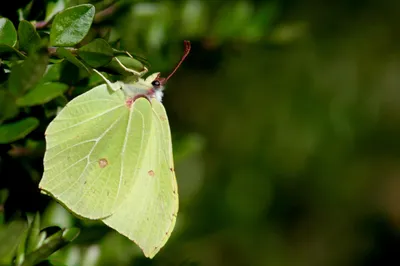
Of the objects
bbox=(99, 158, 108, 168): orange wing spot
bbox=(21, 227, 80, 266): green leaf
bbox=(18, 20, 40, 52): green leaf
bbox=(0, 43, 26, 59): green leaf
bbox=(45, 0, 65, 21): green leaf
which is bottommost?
bbox=(99, 158, 108, 168): orange wing spot

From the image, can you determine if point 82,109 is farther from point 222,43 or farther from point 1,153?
point 222,43

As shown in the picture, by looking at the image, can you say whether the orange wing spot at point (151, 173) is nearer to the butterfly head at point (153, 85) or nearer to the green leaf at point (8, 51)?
the butterfly head at point (153, 85)

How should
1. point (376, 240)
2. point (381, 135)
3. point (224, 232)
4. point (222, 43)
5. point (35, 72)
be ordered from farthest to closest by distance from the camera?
point (381, 135) < point (376, 240) < point (224, 232) < point (222, 43) < point (35, 72)

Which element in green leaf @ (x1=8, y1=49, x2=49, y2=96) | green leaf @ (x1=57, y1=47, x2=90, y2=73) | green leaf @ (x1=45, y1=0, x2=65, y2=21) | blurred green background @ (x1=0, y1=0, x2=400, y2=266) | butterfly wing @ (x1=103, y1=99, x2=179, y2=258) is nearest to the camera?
green leaf @ (x1=8, y1=49, x2=49, y2=96)

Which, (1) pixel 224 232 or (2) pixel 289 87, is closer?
(1) pixel 224 232

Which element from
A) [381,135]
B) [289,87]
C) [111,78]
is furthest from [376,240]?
[111,78]

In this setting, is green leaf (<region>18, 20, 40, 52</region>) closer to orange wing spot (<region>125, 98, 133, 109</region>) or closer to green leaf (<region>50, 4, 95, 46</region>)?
green leaf (<region>50, 4, 95, 46</region>)

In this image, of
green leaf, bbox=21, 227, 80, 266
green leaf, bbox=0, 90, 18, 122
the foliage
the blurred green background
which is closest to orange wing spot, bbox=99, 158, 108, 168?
the foliage

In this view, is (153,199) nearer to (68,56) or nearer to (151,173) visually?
(151,173)
